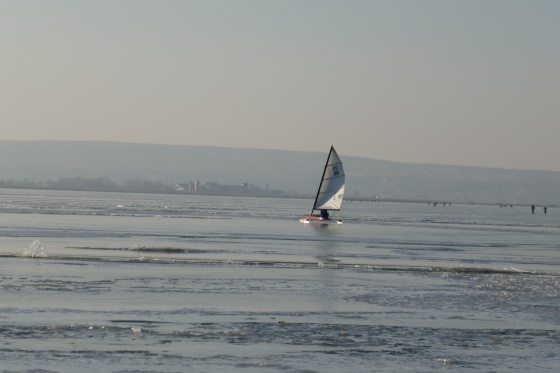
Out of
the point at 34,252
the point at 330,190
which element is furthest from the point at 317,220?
the point at 34,252

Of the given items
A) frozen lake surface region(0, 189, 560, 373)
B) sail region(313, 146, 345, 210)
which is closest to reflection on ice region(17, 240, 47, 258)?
frozen lake surface region(0, 189, 560, 373)

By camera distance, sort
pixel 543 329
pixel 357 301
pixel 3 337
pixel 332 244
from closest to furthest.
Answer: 1. pixel 3 337
2. pixel 543 329
3. pixel 357 301
4. pixel 332 244

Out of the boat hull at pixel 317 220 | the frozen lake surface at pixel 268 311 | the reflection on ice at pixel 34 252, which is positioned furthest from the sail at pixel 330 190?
the reflection on ice at pixel 34 252

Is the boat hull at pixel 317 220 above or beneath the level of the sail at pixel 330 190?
beneath

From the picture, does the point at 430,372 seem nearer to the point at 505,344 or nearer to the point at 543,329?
the point at 505,344

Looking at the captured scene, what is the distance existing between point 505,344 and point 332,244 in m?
37.3

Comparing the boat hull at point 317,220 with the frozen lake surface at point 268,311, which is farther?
the boat hull at point 317,220

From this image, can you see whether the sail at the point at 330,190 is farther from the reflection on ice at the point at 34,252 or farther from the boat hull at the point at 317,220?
the reflection on ice at the point at 34,252

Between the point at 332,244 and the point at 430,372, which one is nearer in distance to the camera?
the point at 430,372

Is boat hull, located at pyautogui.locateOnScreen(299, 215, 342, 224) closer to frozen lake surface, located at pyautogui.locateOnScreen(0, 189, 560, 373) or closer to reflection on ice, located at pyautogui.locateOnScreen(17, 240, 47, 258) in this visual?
Answer: frozen lake surface, located at pyautogui.locateOnScreen(0, 189, 560, 373)

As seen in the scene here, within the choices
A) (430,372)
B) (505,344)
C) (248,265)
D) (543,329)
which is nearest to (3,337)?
(430,372)

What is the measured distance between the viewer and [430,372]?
1809cm

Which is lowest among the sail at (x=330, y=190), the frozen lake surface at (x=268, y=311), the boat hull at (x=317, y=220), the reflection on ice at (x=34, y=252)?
the frozen lake surface at (x=268, y=311)

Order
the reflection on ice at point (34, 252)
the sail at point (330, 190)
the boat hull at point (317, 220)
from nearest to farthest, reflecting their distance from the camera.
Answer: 1. the reflection on ice at point (34, 252)
2. the boat hull at point (317, 220)
3. the sail at point (330, 190)
